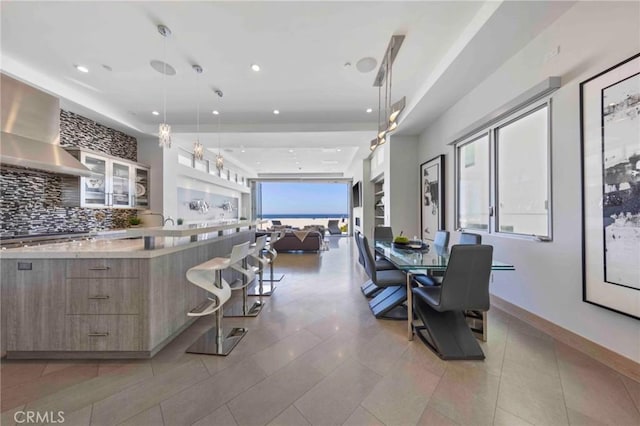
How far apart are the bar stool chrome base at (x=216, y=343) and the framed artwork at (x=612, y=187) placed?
3206mm

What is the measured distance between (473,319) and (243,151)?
24.2 feet

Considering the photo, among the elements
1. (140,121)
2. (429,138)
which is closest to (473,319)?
(429,138)

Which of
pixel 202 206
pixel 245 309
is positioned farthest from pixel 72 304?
pixel 202 206

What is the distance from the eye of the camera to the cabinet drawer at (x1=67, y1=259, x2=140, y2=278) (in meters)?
2.00

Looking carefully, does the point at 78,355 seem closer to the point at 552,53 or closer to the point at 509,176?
the point at 509,176

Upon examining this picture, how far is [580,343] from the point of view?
212 cm

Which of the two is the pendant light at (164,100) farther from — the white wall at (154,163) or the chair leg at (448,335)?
the chair leg at (448,335)

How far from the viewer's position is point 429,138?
16.6 feet

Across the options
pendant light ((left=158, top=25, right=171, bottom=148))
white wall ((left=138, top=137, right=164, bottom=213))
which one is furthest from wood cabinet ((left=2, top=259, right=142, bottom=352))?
→ white wall ((left=138, top=137, right=164, bottom=213))

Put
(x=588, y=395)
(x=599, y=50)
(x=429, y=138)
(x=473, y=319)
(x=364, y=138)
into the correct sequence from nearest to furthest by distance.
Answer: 1. (x=588, y=395)
2. (x=599, y=50)
3. (x=473, y=319)
4. (x=429, y=138)
5. (x=364, y=138)

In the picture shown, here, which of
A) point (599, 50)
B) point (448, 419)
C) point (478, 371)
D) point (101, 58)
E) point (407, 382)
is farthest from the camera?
point (101, 58)

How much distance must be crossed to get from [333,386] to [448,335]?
1.18m

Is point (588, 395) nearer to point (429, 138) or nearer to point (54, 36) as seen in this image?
point (429, 138)

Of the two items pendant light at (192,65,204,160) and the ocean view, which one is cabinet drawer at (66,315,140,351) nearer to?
pendant light at (192,65,204,160)
